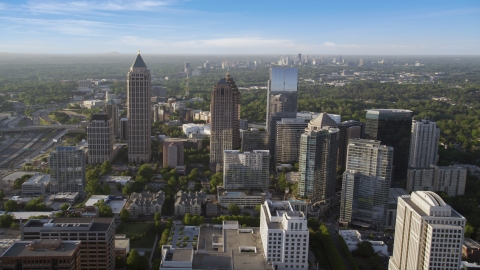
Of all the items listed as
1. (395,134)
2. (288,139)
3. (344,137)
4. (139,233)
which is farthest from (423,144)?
(139,233)

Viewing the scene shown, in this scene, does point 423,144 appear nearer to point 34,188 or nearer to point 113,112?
point 34,188

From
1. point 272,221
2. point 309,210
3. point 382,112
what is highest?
point 382,112

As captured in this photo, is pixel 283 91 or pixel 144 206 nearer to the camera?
pixel 144 206

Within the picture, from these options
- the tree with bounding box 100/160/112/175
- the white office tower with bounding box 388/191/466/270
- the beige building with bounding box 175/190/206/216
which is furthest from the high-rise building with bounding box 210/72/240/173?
the white office tower with bounding box 388/191/466/270

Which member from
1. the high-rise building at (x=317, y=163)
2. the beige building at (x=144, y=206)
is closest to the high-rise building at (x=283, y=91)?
the high-rise building at (x=317, y=163)

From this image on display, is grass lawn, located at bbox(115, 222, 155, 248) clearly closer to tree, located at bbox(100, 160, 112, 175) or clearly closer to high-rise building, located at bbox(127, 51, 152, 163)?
tree, located at bbox(100, 160, 112, 175)

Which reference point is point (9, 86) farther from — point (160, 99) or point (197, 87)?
Answer: point (197, 87)

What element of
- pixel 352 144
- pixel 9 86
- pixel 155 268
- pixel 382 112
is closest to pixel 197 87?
pixel 9 86

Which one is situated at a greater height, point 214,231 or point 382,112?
point 382,112
